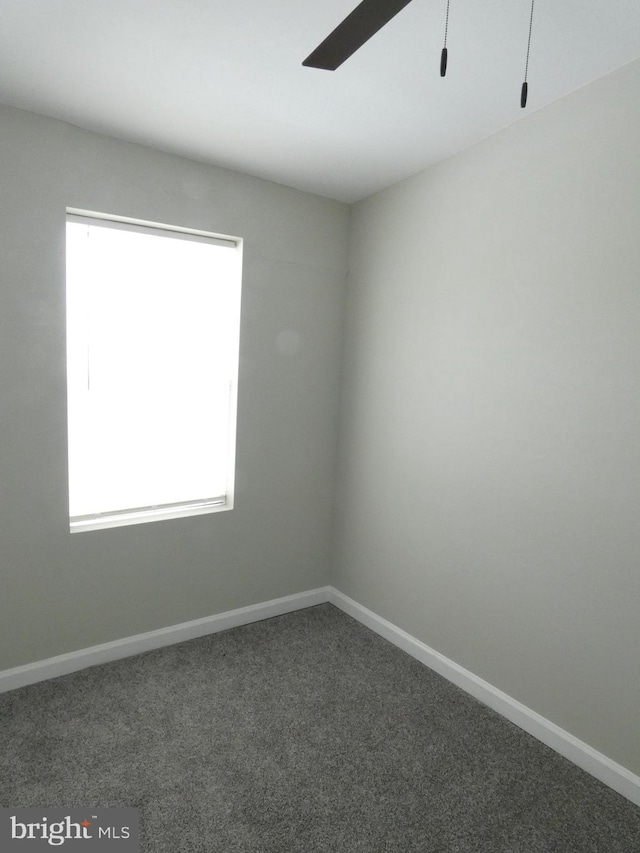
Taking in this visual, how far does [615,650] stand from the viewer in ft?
6.57

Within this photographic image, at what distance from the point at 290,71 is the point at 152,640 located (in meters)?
2.73

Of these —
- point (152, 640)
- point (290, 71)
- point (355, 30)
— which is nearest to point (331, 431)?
point (152, 640)

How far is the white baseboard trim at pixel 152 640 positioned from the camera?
250 cm

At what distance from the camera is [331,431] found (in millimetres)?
3416

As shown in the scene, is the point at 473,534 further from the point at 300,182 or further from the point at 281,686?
the point at 300,182

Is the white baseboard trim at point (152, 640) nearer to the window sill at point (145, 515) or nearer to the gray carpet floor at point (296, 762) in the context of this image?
the gray carpet floor at point (296, 762)

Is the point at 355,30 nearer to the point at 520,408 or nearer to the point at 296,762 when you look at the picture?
the point at 520,408

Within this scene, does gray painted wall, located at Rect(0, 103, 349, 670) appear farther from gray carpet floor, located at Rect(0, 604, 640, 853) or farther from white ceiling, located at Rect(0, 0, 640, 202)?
gray carpet floor, located at Rect(0, 604, 640, 853)

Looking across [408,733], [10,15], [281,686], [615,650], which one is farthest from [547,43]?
[281,686]

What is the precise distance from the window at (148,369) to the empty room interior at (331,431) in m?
0.02

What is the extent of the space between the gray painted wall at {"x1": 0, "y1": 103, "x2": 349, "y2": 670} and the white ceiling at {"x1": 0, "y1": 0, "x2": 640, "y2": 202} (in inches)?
8.8

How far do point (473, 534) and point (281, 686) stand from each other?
1190 mm

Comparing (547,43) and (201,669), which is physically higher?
(547,43)

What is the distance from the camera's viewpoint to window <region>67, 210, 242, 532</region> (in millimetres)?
2600
